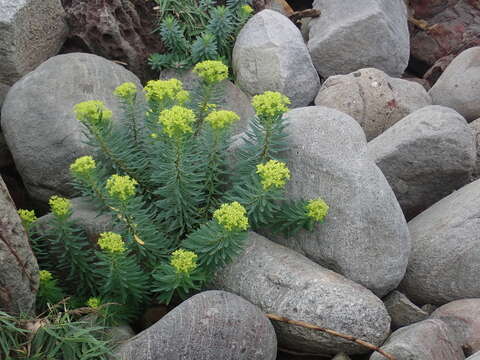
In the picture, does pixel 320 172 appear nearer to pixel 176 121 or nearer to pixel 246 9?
pixel 176 121

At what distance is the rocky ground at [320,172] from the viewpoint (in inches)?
121

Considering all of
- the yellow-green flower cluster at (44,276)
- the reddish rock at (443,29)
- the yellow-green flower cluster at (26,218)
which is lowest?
the reddish rock at (443,29)

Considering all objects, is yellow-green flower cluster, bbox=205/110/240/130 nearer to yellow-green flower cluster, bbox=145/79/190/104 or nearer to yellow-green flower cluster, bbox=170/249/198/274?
yellow-green flower cluster, bbox=145/79/190/104

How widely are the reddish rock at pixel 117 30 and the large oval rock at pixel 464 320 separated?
3.01m

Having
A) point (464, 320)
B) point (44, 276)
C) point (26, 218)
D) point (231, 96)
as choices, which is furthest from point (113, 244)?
point (231, 96)

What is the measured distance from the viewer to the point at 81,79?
444 centimetres

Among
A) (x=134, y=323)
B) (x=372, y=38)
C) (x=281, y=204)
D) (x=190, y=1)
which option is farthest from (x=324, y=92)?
(x=134, y=323)

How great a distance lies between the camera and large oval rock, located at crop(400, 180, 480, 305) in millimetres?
3629

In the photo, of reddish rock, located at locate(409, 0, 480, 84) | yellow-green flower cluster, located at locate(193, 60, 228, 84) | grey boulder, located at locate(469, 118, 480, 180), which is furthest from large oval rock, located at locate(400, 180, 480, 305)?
reddish rock, located at locate(409, 0, 480, 84)

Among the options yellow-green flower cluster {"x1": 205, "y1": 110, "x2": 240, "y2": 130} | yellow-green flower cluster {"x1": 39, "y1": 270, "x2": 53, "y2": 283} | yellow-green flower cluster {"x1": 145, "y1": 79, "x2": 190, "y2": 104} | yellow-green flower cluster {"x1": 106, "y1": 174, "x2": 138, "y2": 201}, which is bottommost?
yellow-green flower cluster {"x1": 39, "y1": 270, "x2": 53, "y2": 283}

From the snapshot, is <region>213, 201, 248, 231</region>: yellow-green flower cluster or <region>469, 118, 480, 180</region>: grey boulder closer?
<region>213, 201, 248, 231</region>: yellow-green flower cluster

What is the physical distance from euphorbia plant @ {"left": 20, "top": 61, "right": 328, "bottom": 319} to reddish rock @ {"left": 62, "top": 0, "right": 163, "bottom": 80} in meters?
1.45

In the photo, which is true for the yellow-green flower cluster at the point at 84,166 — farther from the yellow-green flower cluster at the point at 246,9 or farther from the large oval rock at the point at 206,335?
the yellow-green flower cluster at the point at 246,9

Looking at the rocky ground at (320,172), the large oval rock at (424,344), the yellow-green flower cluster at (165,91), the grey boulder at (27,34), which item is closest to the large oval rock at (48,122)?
the rocky ground at (320,172)
